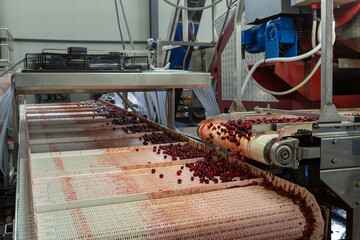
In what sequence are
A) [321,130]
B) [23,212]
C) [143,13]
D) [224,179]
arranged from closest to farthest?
[23,212] < [321,130] < [224,179] < [143,13]

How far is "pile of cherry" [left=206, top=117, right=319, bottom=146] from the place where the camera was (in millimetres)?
1809

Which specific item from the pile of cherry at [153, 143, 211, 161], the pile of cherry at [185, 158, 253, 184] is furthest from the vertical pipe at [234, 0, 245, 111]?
the pile of cherry at [185, 158, 253, 184]

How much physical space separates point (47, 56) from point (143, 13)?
11.0 m

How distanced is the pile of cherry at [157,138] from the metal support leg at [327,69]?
4.39 feet

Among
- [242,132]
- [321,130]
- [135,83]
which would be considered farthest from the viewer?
[135,83]

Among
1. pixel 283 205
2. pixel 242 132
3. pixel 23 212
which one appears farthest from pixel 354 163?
pixel 23 212

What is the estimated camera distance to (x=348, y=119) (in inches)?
65.9

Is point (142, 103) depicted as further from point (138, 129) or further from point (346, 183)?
point (346, 183)

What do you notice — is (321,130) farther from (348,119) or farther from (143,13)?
(143,13)

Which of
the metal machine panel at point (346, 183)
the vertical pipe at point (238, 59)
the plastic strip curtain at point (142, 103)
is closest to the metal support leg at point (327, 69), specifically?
the metal machine panel at point (346, 183)

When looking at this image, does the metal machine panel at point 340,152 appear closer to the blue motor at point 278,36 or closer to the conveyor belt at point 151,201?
the conveyor belt at point 151,201

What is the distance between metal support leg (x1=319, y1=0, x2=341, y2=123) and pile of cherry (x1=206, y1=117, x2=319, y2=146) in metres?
0.32

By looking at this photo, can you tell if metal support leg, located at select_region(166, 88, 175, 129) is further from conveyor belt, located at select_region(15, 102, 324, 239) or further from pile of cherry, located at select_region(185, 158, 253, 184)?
pile of cherry, located at select_region(185, 158, 253, 184)

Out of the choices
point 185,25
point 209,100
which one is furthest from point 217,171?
point 185,25
